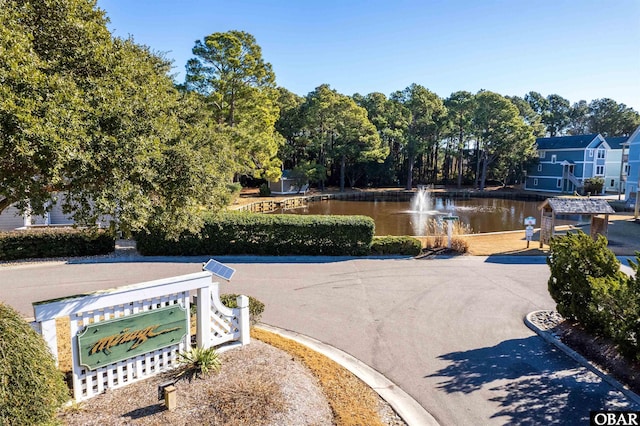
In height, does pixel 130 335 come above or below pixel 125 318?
below

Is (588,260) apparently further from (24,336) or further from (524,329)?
(24,336)

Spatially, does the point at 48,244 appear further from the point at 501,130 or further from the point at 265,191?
the point at 501,130

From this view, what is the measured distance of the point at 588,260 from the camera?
306 inches

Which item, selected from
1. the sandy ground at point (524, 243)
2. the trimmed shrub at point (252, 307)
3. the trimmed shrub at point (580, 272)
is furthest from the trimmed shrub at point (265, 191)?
the trimmed shrub at point (580, 272)

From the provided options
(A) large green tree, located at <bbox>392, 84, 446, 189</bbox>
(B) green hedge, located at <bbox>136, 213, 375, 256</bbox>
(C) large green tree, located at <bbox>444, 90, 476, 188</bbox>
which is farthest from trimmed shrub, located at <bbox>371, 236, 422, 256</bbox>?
(C) large green tree, located at <bbox>444, 90, 476, 188</bbox>

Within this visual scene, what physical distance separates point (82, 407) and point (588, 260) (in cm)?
881

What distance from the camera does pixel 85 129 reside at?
4695 millimetres

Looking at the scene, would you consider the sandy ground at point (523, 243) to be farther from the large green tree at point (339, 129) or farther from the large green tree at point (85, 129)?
the large green tree at point (339, 129)

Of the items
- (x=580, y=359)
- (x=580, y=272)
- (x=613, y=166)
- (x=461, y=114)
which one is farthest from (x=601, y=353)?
(x=613, y=166)

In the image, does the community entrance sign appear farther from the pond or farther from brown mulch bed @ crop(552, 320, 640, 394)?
the pond

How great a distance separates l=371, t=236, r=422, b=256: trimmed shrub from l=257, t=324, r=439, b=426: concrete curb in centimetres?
726

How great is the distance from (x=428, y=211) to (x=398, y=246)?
19542 mm

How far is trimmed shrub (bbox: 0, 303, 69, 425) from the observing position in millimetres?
3406

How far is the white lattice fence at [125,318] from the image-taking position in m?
4.95
